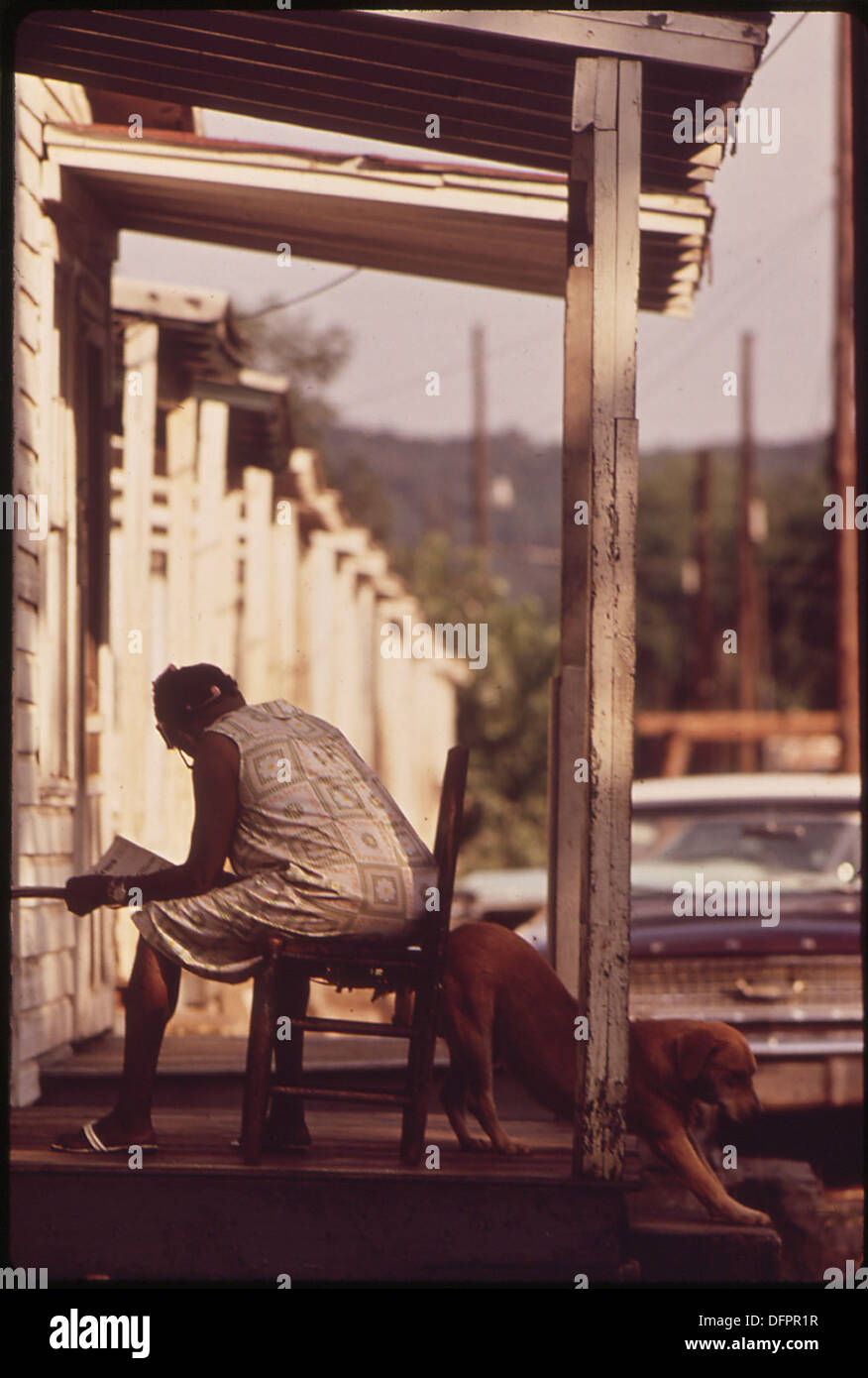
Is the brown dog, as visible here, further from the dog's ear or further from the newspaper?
the newspaper

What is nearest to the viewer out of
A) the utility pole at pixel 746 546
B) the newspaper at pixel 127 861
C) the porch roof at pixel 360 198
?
Result: the newspaper at pixel 127 861

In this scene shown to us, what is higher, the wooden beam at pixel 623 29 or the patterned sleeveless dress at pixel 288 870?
the wooden beam at pixel 623 29

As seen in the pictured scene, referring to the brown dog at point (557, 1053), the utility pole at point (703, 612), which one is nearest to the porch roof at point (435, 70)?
the brown dog at point (557, 1053)

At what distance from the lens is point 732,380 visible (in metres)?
7.62

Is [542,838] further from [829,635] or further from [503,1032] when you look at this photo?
[829,635]

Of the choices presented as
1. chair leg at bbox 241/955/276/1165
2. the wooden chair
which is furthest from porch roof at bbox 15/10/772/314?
chair leg at bbox 241/955/276/1165

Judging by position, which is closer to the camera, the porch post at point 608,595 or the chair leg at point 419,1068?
the porch post at point 608,595

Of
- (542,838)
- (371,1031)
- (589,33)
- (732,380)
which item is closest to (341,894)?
(371,1031)

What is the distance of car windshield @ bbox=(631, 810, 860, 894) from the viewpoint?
385 inches

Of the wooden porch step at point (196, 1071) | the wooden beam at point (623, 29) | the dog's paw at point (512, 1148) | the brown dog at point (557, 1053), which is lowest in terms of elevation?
the wooden porch step at point (196, 1071)

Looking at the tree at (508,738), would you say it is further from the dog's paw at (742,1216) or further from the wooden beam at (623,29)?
the wooden beam at (623,29)

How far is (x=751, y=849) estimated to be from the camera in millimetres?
10023

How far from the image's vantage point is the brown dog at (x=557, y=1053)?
18.7 ft

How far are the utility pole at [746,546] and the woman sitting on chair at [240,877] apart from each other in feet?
97.8
